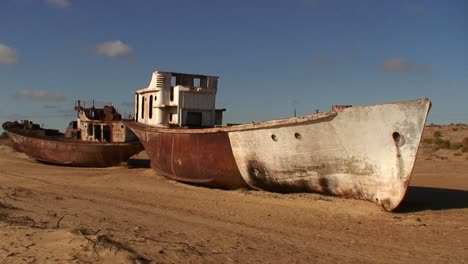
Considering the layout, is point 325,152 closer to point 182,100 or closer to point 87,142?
point 182,100

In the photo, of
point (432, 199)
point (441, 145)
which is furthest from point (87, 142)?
point (441, 145)

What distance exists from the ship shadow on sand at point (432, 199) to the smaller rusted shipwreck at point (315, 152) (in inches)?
37.3

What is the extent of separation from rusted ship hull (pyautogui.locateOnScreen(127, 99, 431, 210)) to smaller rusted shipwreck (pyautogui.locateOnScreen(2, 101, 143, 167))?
700 cm

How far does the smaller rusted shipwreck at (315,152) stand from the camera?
8578 mm

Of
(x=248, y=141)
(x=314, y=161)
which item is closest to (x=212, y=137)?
(x=248, y=141)

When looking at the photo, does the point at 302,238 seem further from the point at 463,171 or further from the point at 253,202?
the point at 463,171

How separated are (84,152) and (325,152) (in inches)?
489

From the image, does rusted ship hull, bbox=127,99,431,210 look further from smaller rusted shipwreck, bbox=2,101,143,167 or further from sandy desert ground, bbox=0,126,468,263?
smaller rusted shipwreck, bbox=2,101,143,167

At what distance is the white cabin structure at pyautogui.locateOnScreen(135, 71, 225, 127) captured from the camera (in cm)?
1559

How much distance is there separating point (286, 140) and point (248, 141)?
1.13 m

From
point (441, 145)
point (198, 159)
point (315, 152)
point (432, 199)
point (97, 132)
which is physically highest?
point (97, 132)

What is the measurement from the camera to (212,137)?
11914 millimetres

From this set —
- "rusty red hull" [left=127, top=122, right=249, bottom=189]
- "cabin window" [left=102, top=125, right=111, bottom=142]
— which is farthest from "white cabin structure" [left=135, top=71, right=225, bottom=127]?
"cabin window" [left=102, top=125, right=111, bottom=142]

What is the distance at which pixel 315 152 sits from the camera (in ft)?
31.8
